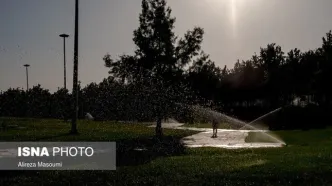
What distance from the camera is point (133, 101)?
28.0 meters

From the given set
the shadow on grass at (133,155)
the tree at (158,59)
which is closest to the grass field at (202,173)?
the shadow on grass at (133,155)

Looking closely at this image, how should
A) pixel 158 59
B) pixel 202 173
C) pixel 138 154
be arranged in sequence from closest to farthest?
pixel 202 173 → pixel 138 154 → pixel 158 59

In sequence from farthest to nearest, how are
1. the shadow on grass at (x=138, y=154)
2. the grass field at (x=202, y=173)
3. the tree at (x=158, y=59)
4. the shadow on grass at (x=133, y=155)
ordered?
the tree at (x=158, y=59), the shadow on grass at (x=138, y=154), the shadow on grass at (x=133, y=155), the grass field at (x=202, y=173)

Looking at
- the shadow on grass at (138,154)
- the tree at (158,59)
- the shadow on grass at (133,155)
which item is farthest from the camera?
the tree at (158,59)

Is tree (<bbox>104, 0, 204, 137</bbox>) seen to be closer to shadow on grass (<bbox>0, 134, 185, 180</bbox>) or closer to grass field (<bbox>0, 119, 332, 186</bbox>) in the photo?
shadow on grass (<bbox>0, 134, 185, 180</bbox>)

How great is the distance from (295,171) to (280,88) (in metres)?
39.3

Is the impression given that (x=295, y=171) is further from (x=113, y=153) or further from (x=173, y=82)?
(x=173, y=82)

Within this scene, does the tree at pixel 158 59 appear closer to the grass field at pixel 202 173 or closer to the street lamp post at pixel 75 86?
the street lamp post at pixel 75 86

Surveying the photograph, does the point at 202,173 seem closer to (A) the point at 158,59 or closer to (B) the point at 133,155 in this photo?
(B) the point at 133,155

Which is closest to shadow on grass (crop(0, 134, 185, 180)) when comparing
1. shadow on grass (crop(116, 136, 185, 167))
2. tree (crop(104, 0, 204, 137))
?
shadow on grass (crop(116, 136, 185, 167))

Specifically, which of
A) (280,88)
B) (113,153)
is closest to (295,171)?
(113,153)

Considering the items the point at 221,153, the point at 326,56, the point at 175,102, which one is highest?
the point at 326,56

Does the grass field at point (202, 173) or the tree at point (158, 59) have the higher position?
the tree at point (158, 59)

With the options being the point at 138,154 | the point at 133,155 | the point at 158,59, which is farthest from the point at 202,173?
the point at 158,59
